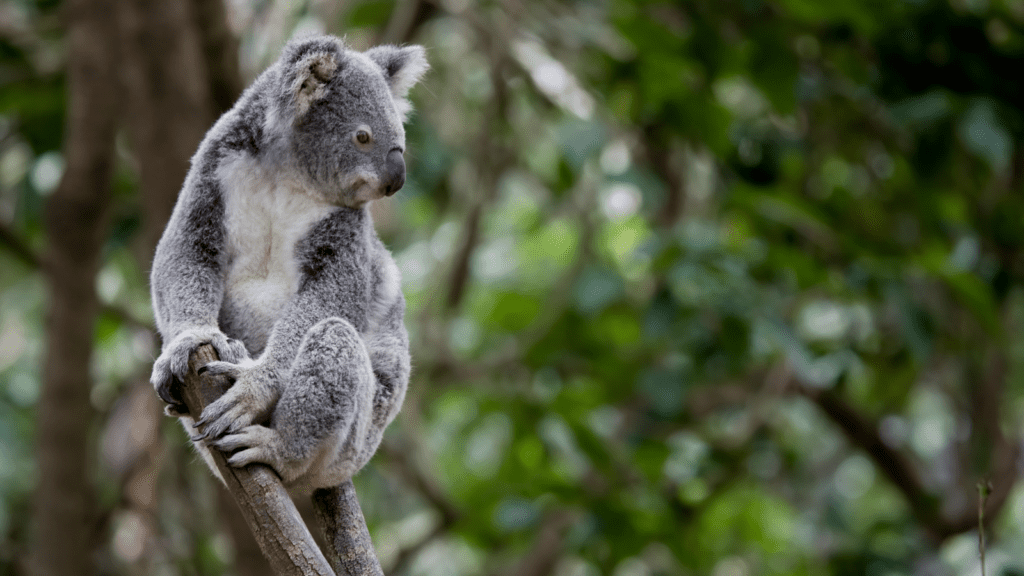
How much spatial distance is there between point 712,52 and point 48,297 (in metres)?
3.41

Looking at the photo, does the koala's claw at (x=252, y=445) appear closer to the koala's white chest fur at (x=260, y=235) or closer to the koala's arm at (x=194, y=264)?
the koala's arm at (x=194, y=264)

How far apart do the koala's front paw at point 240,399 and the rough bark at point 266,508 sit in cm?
3

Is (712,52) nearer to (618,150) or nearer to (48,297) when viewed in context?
(618,150)

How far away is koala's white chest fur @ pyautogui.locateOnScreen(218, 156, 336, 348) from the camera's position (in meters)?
1.87

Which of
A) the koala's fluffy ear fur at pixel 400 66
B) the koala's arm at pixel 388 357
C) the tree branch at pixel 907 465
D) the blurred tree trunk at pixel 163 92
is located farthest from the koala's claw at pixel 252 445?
the tree branch at pixel 907 465

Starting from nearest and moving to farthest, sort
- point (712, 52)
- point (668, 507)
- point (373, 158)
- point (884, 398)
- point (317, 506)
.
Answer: point (373, 158)
point (317, 506)
point (712, 52)
point (668, 507)
point (884, 398)

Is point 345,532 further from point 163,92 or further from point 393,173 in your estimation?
point 163,92

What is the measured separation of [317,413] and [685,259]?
227 centimetres

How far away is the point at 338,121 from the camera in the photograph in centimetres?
175

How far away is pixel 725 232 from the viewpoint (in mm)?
5348

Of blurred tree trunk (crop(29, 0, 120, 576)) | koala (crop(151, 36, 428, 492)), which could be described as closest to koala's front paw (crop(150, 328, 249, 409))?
koala (crop(151, 36, 428, 492))

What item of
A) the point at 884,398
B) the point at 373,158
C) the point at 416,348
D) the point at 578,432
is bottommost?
the point at 884,398

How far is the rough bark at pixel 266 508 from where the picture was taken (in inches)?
62.4

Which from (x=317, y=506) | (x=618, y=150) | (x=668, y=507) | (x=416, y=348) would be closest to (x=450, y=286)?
(x=416, y=348)
